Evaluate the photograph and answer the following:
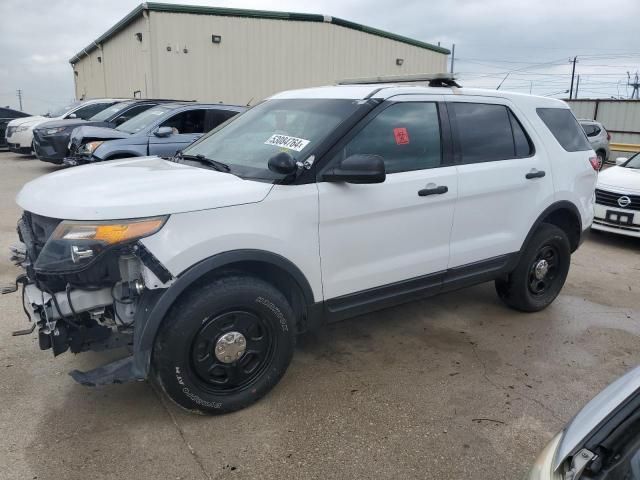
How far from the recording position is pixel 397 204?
343cm

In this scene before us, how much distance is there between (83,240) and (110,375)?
72 centimetres

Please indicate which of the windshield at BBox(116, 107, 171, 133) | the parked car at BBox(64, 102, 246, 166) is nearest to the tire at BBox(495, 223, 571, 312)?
the parked car at BBox(64, 102, 246, 166)

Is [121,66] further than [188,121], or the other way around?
[121,66]

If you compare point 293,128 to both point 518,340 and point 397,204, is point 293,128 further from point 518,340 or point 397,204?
point 518,340

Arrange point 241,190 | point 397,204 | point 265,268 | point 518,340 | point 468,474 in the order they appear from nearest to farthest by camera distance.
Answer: point 468,474 → point 241,190 → point 265,268 → point 397,204 → point 518,340

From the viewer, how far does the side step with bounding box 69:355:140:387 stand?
272 cm

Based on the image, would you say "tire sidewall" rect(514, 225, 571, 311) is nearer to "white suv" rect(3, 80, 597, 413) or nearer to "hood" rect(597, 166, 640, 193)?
"white suv" rect(3, 80, 597, 413)

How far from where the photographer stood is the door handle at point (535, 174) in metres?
4.23

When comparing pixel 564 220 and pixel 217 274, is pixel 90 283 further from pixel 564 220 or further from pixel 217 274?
pixel 564 220

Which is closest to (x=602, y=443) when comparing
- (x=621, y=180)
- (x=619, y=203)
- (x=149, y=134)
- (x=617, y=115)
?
(x=619, y=203)

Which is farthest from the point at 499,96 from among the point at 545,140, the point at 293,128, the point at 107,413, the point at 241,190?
the point at 107,413

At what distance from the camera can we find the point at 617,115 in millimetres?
20922

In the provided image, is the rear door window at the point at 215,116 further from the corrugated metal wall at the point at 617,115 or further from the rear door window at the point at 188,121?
the corrugated metal wall at the point at 617,115

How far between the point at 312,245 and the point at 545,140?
2.49 metres
